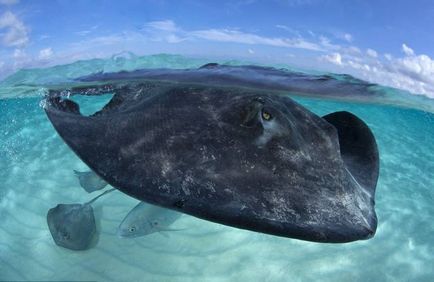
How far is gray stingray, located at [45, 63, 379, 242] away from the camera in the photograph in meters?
2.23

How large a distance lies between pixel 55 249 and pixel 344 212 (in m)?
6.33

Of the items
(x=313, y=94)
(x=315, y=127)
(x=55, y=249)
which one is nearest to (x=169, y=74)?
(x=313, y=94)

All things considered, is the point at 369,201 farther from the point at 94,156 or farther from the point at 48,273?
the point at 48,273

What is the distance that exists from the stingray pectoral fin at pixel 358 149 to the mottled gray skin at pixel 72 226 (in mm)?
5025

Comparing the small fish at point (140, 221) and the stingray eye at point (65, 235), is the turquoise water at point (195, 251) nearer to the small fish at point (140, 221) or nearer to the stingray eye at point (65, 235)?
the stingray eye at point (65, 235)

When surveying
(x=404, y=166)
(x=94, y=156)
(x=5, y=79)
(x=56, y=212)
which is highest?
(x=94, y=156)

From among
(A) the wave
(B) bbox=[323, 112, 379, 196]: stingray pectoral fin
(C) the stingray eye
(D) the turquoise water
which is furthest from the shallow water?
(A) the wave

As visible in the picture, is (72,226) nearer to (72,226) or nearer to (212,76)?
(72,226)

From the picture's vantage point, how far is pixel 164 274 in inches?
245

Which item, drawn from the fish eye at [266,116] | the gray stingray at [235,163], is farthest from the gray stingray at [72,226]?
the fish eye at [266,116]

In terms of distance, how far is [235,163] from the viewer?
8.86 ft

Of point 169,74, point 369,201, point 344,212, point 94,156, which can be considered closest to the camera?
point 344,212

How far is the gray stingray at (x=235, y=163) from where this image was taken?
7.32 ft

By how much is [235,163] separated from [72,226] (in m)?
5.06
